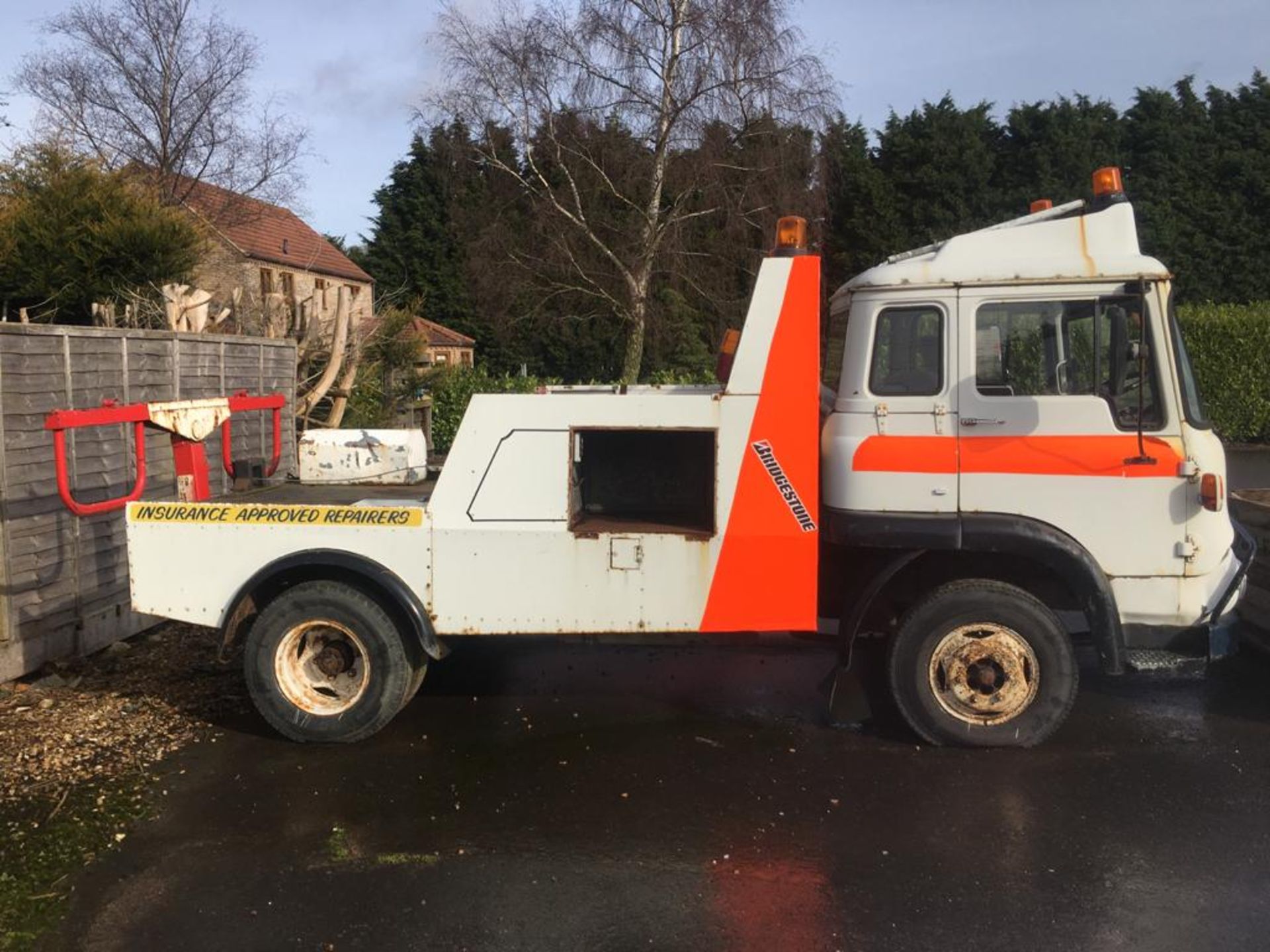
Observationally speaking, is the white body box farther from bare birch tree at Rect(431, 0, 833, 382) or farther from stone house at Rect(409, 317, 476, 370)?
stone house at Rect(409, 317, 476, 370)

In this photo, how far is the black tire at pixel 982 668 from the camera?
4.82 m

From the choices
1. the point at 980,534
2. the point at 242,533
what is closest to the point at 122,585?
the point at 242,533

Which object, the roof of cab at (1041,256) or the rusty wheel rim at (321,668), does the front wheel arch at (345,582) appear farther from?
the roof of cab at (1041,256)

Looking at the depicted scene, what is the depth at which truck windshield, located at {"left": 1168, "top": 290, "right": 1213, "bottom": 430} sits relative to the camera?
4695 millimetres

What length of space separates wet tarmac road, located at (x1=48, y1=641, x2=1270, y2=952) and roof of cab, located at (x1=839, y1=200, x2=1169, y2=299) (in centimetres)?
222

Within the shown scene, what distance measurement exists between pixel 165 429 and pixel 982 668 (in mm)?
4570

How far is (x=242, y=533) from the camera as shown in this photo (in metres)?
5.03

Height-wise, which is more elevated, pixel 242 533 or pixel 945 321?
pixel 945 321

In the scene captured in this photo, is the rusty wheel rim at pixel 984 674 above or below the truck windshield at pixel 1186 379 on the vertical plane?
below

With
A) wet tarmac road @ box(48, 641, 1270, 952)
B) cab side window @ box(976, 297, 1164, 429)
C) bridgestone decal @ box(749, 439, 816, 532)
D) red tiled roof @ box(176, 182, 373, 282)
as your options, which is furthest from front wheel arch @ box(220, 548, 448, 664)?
red tiled roof @ box(176, 182, 373, 282)

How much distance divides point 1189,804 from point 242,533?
4.71 m

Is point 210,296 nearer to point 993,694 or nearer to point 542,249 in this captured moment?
point 993,694

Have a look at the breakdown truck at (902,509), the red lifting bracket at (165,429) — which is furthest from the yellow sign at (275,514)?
the red lifting bracket at (165,429)

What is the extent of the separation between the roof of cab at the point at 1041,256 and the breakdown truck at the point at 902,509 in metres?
0.01
